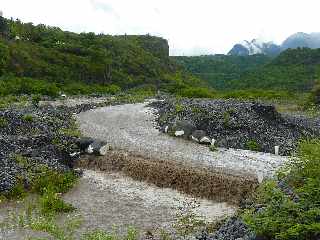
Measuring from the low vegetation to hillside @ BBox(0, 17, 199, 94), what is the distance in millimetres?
55210

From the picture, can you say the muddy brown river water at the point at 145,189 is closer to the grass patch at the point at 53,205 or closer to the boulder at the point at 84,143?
the grass patch at the point at 53,205

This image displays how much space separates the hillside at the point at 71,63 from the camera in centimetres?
8656

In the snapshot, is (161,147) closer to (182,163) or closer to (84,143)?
(182,163)

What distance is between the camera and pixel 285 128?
39.9 meters

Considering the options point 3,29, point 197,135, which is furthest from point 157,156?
point 3,29

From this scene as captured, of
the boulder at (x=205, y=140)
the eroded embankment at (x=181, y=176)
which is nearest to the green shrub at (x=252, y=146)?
the boulder at (x=205, y=140)

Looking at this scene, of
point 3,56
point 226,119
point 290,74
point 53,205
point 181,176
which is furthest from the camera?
point 290,74

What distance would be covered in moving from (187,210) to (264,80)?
11193 cm

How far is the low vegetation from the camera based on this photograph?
45.6 feet

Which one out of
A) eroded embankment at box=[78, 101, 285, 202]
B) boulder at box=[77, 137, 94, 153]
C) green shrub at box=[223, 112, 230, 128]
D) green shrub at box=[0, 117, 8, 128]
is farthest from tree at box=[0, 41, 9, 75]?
boulder at box=[77, 137, 94, 153]

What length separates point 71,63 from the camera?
100688 mm

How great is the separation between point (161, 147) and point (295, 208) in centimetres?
1840

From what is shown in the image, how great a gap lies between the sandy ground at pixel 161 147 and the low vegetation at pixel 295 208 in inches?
305

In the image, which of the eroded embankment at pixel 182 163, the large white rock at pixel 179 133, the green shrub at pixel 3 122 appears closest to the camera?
the eroded embankment at pixel 182 163
